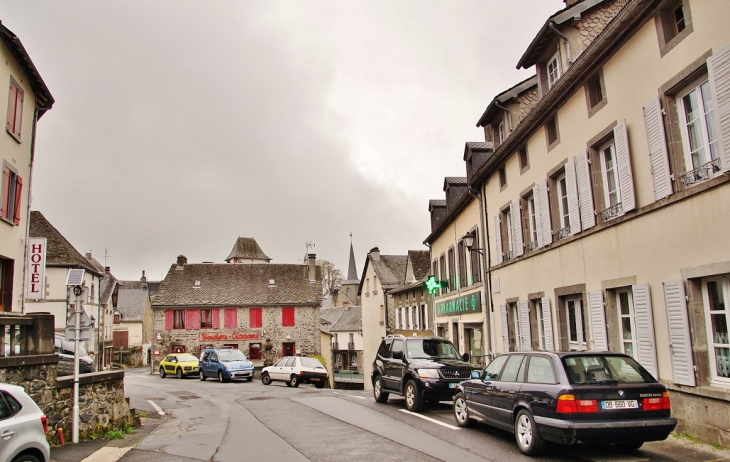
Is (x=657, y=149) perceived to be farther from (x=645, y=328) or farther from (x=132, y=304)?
(x=132, y=304)

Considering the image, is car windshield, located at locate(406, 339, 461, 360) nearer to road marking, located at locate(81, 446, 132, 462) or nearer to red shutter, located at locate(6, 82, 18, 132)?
road marking, located at locate(81, 446, 132, 462)

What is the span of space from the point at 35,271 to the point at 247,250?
2564 inches

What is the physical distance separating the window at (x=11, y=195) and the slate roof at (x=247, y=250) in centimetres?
6499

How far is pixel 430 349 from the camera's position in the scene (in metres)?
13.9

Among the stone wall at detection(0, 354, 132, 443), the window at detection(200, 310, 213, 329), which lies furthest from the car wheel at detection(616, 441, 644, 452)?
the window at detection(200, 310, 213, 329)

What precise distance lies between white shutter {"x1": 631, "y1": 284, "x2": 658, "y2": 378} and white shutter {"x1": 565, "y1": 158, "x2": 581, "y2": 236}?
8.45 feet

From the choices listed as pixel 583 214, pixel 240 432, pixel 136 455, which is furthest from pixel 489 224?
pixel 136 455

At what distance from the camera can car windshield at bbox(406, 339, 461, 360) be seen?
13.7 m

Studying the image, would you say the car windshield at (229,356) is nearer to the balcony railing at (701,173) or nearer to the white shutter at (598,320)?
the white shutter at (598,320)

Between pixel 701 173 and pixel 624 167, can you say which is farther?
pixel 624 167

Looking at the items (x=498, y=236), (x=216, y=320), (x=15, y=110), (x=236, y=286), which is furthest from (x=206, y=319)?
(x=498, y=236)

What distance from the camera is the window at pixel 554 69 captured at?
1384cm

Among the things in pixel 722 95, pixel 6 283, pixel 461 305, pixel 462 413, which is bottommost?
pixel 462 413

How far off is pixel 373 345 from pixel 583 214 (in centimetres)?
2901
